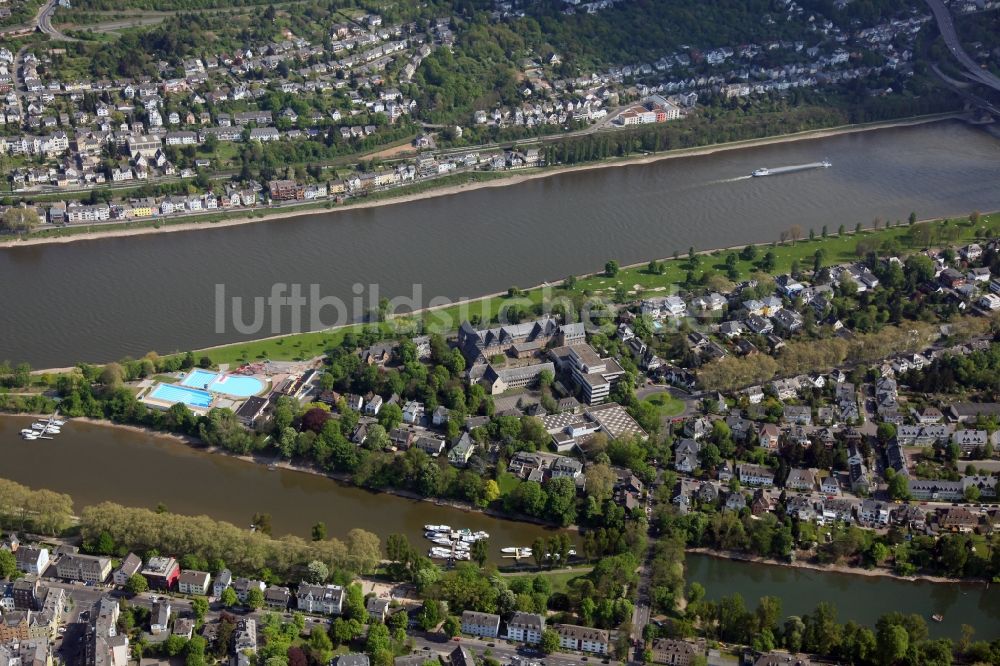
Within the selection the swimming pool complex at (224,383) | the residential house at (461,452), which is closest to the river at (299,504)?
the residential house at (461,452)

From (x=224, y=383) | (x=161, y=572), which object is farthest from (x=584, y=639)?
(x=224, y=383)

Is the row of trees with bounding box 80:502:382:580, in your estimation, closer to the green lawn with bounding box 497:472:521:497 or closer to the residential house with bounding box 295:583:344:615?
the residential house with bounding box 295:583:344:615

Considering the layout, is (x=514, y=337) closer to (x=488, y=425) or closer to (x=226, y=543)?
(x=488, y=425)

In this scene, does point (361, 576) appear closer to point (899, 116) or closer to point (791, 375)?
point (791, 375)

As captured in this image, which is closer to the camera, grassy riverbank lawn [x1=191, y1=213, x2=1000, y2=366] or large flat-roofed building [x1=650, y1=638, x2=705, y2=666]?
large flat-roofed building [x1=650, y1=638, x2=705, y2=666]

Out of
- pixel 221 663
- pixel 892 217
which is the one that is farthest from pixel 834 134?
pixel 221 663

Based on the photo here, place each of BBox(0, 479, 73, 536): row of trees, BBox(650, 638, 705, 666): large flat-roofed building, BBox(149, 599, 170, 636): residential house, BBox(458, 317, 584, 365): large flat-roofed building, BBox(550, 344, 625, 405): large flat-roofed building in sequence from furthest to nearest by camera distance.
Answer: BBox(458, 317, 584, 365): large flat-roofed building, BBox(550, 344, 625, 405): large flat-roofed building, BBox(0, 479, 73, 536): row of trees, BBox(149, 599, 170, 636): residential house, BBox(650, 638, 705, 666): large flat-roofed building

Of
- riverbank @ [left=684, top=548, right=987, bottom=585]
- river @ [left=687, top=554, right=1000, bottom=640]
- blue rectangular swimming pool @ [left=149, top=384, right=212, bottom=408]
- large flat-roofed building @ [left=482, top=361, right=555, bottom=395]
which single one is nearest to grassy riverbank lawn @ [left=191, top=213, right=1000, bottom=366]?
blue rectangular swimming pool @ [left=149, top=384, right=212, bottom=408]
